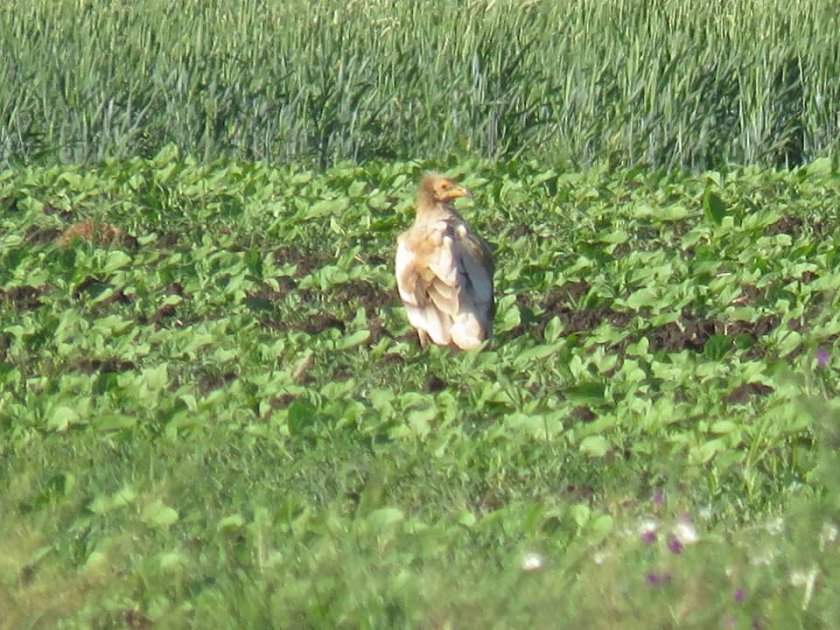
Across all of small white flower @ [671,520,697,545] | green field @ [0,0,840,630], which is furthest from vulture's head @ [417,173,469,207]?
small white flower @ [671,520,697,545]

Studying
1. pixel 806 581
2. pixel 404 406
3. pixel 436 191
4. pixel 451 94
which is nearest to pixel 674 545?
pixel 806 581

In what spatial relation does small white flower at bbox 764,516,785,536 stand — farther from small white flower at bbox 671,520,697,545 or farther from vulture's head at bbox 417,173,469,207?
vulture's head at bbox 417,173,469,207

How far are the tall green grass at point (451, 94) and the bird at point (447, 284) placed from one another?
3.85m

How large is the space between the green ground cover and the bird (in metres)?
0.12

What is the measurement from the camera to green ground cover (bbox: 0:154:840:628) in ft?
13.4

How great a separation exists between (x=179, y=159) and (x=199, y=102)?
0.37m

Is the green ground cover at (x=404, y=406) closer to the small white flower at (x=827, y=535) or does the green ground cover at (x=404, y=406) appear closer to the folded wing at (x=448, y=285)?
the small white flower at (x=827, y=535)

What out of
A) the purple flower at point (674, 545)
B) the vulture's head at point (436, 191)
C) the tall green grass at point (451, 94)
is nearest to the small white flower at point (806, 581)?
the purple flower at point (674, 545)

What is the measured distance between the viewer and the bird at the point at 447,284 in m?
6.78

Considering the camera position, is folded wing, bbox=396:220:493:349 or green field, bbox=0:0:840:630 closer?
green field, bbox=0:0:840:630

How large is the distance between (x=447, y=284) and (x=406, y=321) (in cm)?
73

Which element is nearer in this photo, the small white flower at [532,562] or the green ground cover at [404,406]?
the green ground cover at [404,406]

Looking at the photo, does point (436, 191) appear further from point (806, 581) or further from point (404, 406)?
point (806, 581)

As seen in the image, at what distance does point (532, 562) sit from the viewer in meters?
4.22
